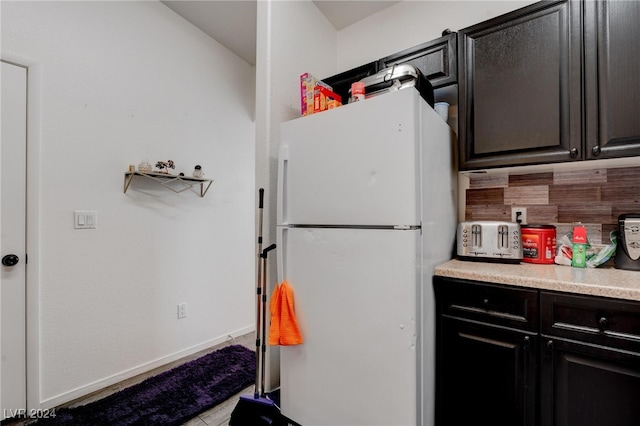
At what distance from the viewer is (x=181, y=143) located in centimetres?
262

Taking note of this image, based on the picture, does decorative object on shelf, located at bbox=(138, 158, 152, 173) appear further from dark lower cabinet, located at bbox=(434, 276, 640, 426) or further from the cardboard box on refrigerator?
dark lower cabinet, located at bbox=(434, 276, 640, 426)

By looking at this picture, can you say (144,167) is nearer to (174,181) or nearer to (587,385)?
(174,181)

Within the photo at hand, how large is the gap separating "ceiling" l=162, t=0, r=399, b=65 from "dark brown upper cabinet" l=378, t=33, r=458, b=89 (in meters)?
0.74

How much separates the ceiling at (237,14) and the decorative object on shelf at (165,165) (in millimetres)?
1303

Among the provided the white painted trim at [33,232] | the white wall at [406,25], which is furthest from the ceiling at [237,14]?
the white painted trim at [33,232]

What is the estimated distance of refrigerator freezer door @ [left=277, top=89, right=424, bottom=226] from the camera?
1271 millimetres

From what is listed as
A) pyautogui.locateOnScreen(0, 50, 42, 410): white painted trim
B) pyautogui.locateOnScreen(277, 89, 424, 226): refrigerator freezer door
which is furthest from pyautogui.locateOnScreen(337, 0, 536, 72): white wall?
pyautogui.locateOnScreen(0, 50, 42, 410): white painted trim

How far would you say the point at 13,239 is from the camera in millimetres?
1740

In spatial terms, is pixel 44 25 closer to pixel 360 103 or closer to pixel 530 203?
pixel 360 103

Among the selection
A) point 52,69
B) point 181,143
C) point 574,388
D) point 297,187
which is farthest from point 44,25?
point 574,388

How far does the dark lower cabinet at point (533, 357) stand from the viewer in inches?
42.8

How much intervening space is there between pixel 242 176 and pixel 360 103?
2072 mm

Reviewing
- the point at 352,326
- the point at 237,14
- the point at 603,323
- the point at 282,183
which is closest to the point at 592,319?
the point at 603,323

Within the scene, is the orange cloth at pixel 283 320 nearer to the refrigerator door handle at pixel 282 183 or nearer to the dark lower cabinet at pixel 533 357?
the refrigerator door handle at pixel 282 183
